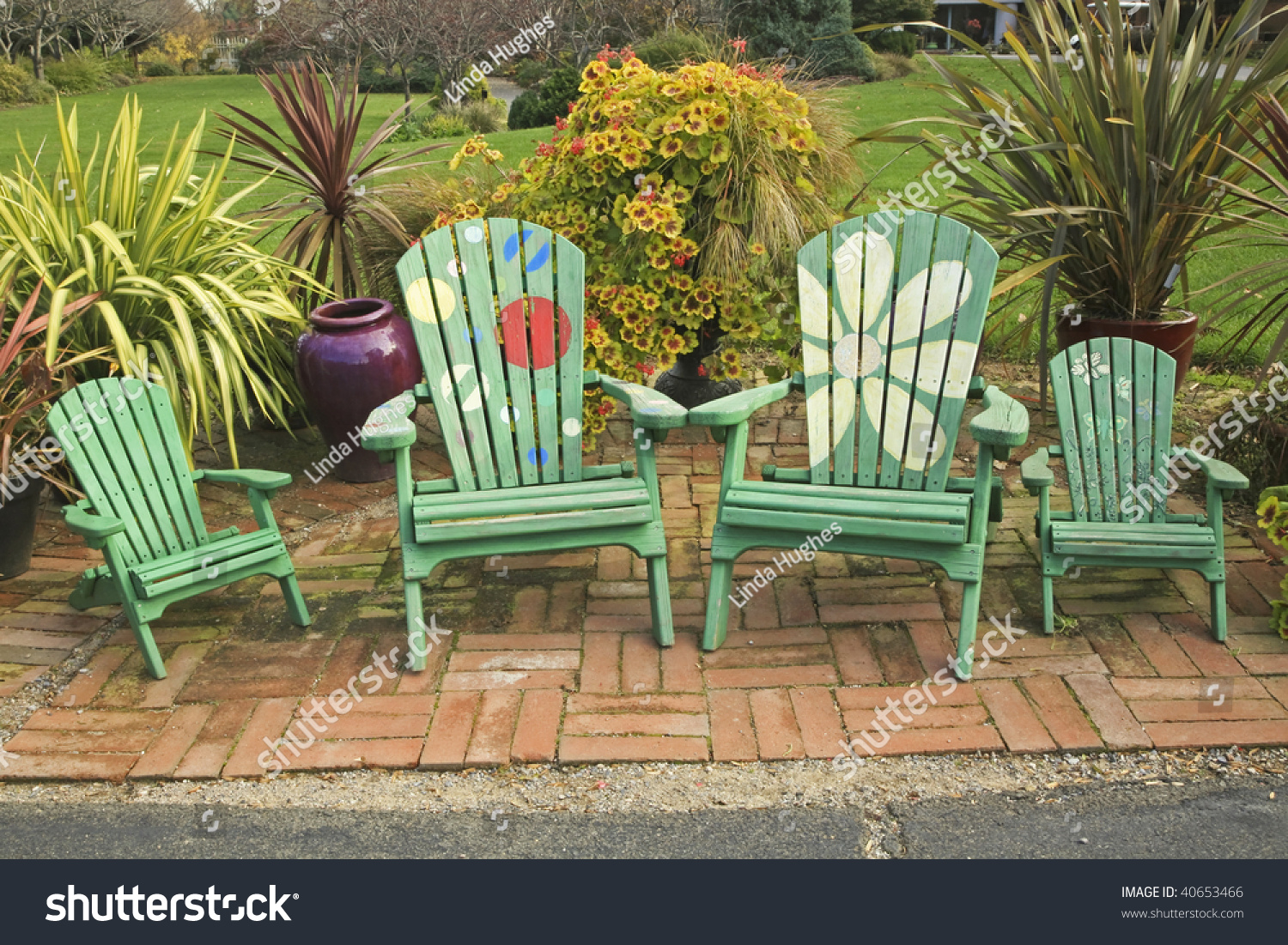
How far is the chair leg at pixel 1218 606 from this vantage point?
2.84 m

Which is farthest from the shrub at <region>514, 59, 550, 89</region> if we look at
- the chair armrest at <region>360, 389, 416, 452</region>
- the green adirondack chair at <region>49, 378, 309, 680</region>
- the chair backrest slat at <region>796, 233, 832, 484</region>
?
the chair armrest at <region>360, 389, 416, 452</region>

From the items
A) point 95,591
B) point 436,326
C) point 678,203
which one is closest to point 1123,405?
point 678,203

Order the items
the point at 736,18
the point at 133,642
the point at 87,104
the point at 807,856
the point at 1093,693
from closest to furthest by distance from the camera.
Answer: the point at 807,856 → the point at 1093,693 → the point at 133,642 → the point at 736,18 → the point at 87,104

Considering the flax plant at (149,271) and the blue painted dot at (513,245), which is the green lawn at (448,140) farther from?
the blue painted dot at (513,245)

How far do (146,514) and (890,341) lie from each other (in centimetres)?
218

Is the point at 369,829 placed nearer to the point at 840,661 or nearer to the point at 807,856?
the point at 807,856

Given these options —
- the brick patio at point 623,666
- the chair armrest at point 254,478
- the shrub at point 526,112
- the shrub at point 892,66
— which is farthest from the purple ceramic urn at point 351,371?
the shrub at point 892,66

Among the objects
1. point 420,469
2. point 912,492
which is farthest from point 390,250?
point 912,492

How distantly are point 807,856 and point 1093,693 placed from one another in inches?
37.9

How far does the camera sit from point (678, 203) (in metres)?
3.64

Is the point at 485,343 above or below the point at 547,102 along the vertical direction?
above

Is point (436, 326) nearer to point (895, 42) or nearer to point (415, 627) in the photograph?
point (415, 627)

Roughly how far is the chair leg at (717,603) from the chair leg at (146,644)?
4.87 ft

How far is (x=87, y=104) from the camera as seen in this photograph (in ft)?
53.9
